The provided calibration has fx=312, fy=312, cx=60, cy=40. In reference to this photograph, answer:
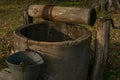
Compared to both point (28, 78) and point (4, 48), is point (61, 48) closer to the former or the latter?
point (28, 78)

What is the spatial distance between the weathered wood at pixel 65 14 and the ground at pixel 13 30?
5.25 feet

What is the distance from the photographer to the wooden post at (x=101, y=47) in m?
5.89

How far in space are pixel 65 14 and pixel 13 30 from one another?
4.20 meters

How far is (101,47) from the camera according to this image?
605 cm

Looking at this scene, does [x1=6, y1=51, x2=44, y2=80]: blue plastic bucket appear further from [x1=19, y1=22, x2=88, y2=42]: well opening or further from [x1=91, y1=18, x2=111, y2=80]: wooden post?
[x1=91, y1=18, x2=111, y2=80]: wooden post

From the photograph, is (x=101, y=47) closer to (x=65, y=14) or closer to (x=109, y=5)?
(x=65, y=14)

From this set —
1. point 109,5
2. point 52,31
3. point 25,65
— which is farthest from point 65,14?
point 109,5

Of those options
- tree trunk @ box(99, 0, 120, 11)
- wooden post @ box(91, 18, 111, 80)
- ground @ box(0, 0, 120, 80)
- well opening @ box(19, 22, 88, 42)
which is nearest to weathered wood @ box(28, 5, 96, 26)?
wooden post @ box(91, 18, 111, 80)

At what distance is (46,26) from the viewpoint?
264 inches

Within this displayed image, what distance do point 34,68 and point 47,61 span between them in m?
0.55

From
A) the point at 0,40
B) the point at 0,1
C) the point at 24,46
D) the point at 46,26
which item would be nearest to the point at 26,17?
the point at 46,26

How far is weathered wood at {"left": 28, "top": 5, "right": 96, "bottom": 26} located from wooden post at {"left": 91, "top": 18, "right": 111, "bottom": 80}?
0.67ft

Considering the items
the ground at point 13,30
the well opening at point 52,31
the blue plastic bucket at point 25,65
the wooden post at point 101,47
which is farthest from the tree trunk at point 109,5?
the blue plastic bucket at point 25,65

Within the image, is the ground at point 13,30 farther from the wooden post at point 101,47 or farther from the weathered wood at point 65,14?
the weathered wood at point 65,14
